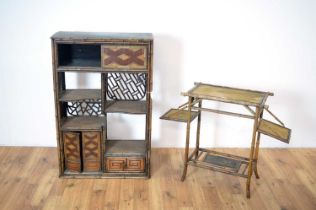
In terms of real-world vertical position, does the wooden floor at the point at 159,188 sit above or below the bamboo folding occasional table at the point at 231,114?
below

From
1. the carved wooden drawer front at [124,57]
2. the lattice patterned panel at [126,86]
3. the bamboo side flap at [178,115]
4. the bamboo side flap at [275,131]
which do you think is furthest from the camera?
the lattice patterned panel at [126,86]

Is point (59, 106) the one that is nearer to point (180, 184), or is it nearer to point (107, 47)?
point (107, 47)

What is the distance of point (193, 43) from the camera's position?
350 cm

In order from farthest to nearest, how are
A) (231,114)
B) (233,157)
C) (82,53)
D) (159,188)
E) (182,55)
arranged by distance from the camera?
(182,55) → (233,157) → (82,53) → (159,188) → (231,114)

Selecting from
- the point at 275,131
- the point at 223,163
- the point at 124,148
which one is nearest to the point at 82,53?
the point at 124,148

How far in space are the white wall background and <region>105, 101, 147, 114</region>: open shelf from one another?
0.41 meters

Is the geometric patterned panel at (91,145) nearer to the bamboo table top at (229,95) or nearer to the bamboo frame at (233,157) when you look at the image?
the bamboo frame at (233,157)

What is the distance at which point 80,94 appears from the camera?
320 centimetres

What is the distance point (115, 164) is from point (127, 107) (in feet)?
1.62

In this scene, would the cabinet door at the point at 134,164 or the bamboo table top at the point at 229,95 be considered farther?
the cabinet door at the point at 134,164

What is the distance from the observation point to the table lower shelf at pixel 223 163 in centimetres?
315

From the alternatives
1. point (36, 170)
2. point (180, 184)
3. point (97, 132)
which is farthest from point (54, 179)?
point (180, 184)

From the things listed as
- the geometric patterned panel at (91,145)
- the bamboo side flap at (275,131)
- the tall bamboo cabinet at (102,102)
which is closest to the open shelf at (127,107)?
the tall bamboo cabinet at (102,102)

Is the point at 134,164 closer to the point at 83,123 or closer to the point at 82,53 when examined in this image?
the point at 83,123
